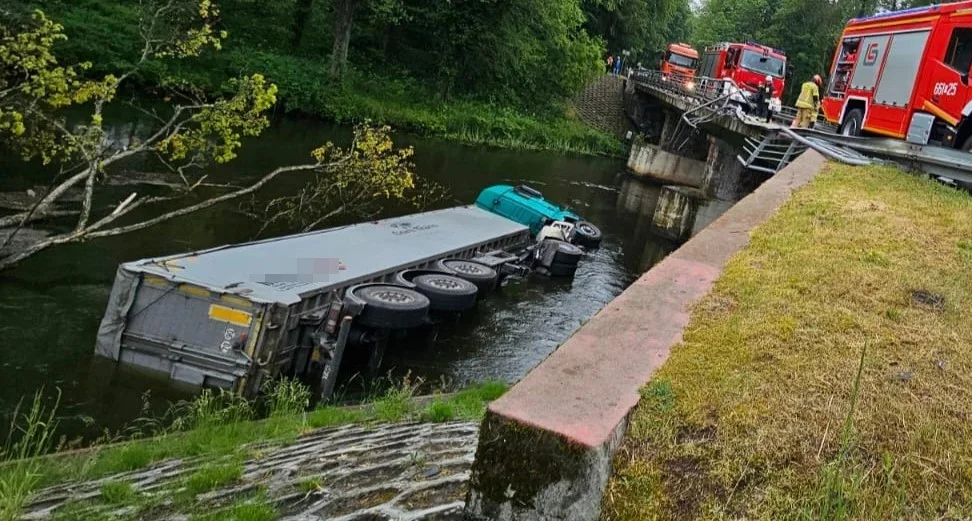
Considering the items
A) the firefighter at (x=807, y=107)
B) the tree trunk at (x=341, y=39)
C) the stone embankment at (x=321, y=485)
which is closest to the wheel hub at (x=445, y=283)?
the stone embankment at (x=321, y=485)

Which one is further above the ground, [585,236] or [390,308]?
[585,236]

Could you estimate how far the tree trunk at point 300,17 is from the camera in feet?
146

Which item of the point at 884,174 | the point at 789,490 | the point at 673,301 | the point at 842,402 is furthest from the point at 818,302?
the point at 884,174

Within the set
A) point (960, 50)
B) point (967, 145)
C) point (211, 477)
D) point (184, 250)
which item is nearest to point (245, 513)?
point (211, 477)

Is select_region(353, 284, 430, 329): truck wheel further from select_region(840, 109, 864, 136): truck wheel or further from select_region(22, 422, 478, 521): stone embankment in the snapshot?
select_region(840, 109, 864, 136): truck wheel

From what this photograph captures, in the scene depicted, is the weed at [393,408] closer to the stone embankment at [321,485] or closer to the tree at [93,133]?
the stone embankment at [321,485]

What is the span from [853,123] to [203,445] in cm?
1832

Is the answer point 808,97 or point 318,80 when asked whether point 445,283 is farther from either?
point 318,80

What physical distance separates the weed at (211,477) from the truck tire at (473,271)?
24.0ft

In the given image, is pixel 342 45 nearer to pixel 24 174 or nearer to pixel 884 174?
pixel 24 174

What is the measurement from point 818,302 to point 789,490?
2.51m

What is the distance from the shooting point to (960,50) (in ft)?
49.7

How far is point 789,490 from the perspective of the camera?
10.1 feet

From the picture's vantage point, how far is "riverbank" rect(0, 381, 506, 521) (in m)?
5.08
